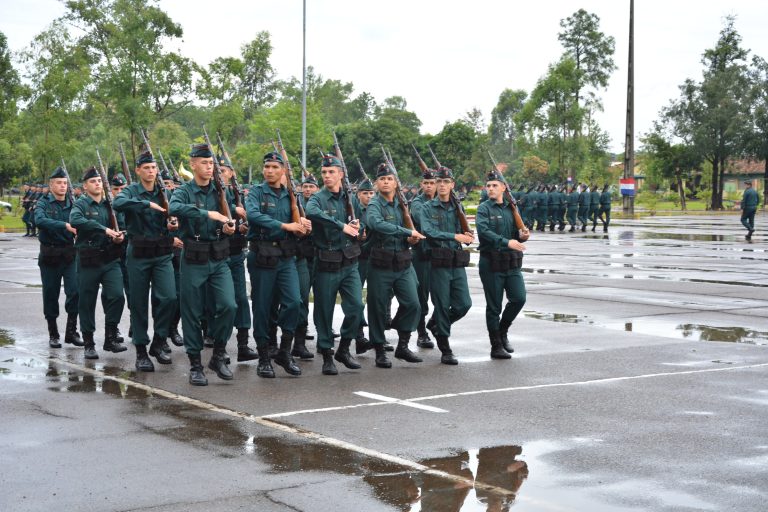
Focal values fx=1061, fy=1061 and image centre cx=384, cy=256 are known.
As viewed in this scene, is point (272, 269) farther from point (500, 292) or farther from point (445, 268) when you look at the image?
point (500, 292)

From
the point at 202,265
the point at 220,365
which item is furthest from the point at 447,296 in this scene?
the point at 202,265

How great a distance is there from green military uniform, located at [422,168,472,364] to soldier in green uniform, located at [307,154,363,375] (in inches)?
34.6

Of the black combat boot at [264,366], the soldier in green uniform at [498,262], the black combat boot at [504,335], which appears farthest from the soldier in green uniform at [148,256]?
the black combat boot at [504,335]

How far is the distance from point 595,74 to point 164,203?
221 feet

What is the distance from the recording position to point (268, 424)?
755 centimetres

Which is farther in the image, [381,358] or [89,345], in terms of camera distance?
[89,345]

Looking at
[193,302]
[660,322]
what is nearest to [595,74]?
[660,322]

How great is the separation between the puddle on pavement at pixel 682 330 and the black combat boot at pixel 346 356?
397 cm

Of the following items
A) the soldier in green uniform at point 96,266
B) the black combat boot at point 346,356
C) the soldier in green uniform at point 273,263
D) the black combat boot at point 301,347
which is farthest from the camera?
the soldier in green uniform at point 96,266

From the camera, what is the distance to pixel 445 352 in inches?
412

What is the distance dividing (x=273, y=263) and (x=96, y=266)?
2.30 m

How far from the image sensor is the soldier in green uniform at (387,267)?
10.2 metres

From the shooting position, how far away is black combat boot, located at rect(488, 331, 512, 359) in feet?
34.8

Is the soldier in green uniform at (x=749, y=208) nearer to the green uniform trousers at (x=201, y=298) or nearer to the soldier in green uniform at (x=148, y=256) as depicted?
the soldier in green uniform at (x=148, y=256)
